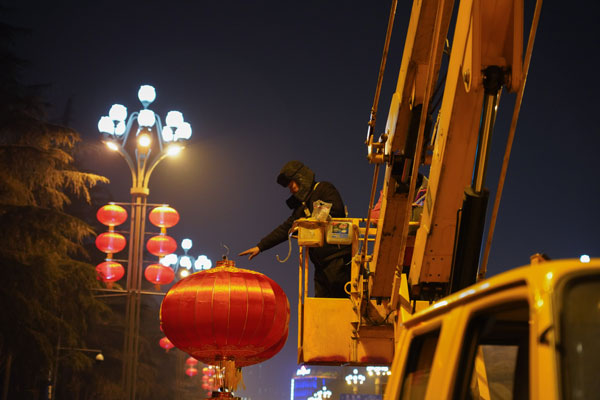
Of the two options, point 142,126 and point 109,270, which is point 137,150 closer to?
point 142,126

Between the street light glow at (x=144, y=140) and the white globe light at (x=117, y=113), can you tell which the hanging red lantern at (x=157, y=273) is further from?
the white globe light at (x=117, y=113)

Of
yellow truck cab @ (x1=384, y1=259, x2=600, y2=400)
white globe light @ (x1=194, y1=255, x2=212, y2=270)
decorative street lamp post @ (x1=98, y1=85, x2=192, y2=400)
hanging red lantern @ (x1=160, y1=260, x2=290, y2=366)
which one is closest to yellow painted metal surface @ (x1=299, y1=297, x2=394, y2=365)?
hanging red lantern @ (x1=160, y1=260, x2=290, y2=366)

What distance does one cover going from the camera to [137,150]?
20.4m

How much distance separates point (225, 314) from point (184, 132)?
445 inches

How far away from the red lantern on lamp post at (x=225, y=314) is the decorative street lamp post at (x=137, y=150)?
9675 millimetres

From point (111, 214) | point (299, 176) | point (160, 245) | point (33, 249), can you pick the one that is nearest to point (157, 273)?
point (160, 245)

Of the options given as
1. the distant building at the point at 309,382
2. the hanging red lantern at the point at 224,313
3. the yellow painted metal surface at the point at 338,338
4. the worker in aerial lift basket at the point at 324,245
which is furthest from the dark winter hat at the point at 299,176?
the distant building at the point at 309,382

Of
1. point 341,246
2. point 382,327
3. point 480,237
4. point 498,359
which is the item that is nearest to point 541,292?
point 498,359

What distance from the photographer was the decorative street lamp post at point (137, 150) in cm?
2042

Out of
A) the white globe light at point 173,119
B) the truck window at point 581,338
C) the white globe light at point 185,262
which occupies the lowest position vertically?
the truck window at point 581,338

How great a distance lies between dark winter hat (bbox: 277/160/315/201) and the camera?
937cm

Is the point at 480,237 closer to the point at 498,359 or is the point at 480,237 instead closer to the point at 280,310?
the point at 498,359

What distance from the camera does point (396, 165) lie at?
6621mm

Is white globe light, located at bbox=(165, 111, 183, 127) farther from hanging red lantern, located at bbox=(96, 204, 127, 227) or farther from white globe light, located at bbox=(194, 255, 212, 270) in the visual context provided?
white globe light, located at bbox=(194, 255, 212, 270)
